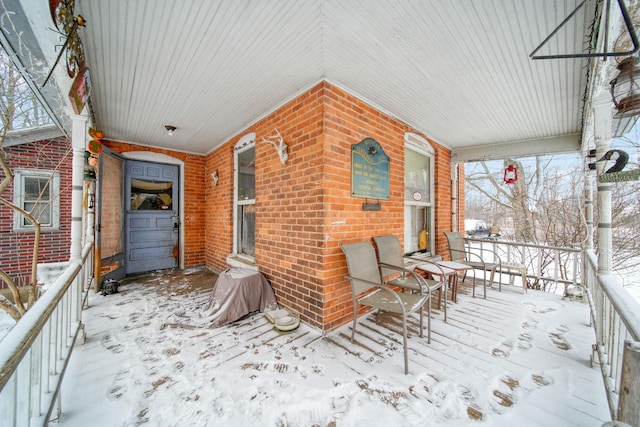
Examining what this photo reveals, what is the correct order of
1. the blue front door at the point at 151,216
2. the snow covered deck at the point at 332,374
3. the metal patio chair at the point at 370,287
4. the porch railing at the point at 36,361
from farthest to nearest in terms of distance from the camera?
the blue front door at the point at 151,216, the metal patio chair at the point at 370,287, the snow covered deck at the point at 332,374, the porch railing at the point at 36,361

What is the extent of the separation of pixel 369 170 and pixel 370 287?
1.40m

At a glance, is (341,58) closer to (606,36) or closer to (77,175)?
(606,36)

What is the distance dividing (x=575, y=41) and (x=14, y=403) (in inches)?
153

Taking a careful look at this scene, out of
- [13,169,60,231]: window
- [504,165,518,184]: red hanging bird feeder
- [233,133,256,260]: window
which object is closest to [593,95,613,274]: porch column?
[504,165,518,184]: red hanging bird feeder

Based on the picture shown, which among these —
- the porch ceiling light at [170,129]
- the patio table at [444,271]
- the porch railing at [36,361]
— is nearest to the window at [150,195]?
the porch ceiling light at [170,129]

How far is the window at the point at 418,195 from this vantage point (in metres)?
3.97

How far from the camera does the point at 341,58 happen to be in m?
2.12

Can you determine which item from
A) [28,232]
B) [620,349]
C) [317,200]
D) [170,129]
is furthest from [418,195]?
A: [28,232]

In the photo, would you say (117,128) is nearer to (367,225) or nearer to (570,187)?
(367,225)

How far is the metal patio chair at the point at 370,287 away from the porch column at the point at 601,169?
4.80 feet

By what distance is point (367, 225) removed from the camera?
118 inches

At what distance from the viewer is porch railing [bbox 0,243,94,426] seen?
0.87m

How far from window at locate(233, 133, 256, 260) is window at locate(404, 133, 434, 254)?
98.3 inches

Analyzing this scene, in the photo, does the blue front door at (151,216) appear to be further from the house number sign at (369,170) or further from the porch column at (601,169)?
the porch column at (601,169)
